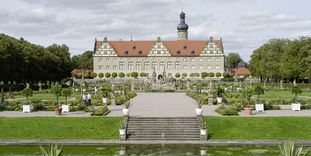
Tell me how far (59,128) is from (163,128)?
4.90m

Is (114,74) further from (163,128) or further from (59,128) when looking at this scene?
(163,128)

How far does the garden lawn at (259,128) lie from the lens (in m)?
20.6

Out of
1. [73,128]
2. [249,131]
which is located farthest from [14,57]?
[249,131]

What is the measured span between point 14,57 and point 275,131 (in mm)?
44150

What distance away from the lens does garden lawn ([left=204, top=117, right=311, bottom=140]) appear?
20641 mm

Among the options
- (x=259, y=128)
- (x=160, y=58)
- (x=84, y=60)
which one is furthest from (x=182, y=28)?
(x=259, y=128)

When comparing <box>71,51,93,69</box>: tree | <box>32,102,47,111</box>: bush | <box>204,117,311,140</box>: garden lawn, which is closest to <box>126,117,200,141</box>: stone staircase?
<box>204,117,311,140</box>: garden lawn

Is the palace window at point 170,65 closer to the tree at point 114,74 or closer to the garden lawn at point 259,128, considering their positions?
the tree at point 114,74

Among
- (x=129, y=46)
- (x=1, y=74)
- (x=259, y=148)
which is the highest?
(x=129, y=46)

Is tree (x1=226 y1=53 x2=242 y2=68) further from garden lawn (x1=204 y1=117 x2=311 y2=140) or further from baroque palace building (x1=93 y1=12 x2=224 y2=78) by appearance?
garden lawn (x1=204 y1=117 x2=311 y2=140)

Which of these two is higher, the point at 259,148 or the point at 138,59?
the point at 138,59

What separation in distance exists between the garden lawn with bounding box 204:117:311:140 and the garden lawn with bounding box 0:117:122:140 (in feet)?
15.5

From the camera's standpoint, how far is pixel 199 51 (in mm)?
97625

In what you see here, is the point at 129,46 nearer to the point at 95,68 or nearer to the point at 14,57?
the point at 95,68
